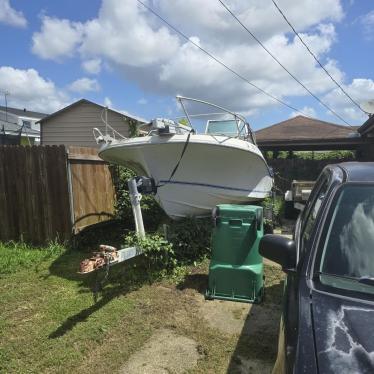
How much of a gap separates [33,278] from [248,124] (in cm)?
527

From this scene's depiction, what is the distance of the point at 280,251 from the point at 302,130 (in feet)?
65.0

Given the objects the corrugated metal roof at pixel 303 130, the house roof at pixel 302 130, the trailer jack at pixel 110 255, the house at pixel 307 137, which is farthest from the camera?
the corrugated metal roof at pixel 303 130

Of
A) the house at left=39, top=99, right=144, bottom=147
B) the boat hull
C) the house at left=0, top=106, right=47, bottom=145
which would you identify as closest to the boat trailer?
the boat hull

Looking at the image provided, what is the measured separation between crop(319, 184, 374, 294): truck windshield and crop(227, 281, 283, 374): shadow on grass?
5.83ft

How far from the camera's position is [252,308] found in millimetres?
4945

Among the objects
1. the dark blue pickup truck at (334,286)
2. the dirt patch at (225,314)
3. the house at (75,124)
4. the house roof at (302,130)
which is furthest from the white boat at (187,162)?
the house at (75,124)

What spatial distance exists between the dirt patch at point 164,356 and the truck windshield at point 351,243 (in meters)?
1.98

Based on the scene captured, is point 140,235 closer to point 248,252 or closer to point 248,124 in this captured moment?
point 248,252

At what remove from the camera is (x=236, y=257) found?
516 cm

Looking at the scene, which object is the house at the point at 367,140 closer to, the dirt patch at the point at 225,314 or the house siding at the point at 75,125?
the dirt patch at the point at 225,314

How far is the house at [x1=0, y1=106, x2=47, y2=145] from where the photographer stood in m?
18.4

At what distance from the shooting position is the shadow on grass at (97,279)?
4.66 m

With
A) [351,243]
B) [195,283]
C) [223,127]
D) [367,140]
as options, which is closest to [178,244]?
[195,283]

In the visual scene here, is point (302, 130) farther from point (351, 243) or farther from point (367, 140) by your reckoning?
point (351, 243)
